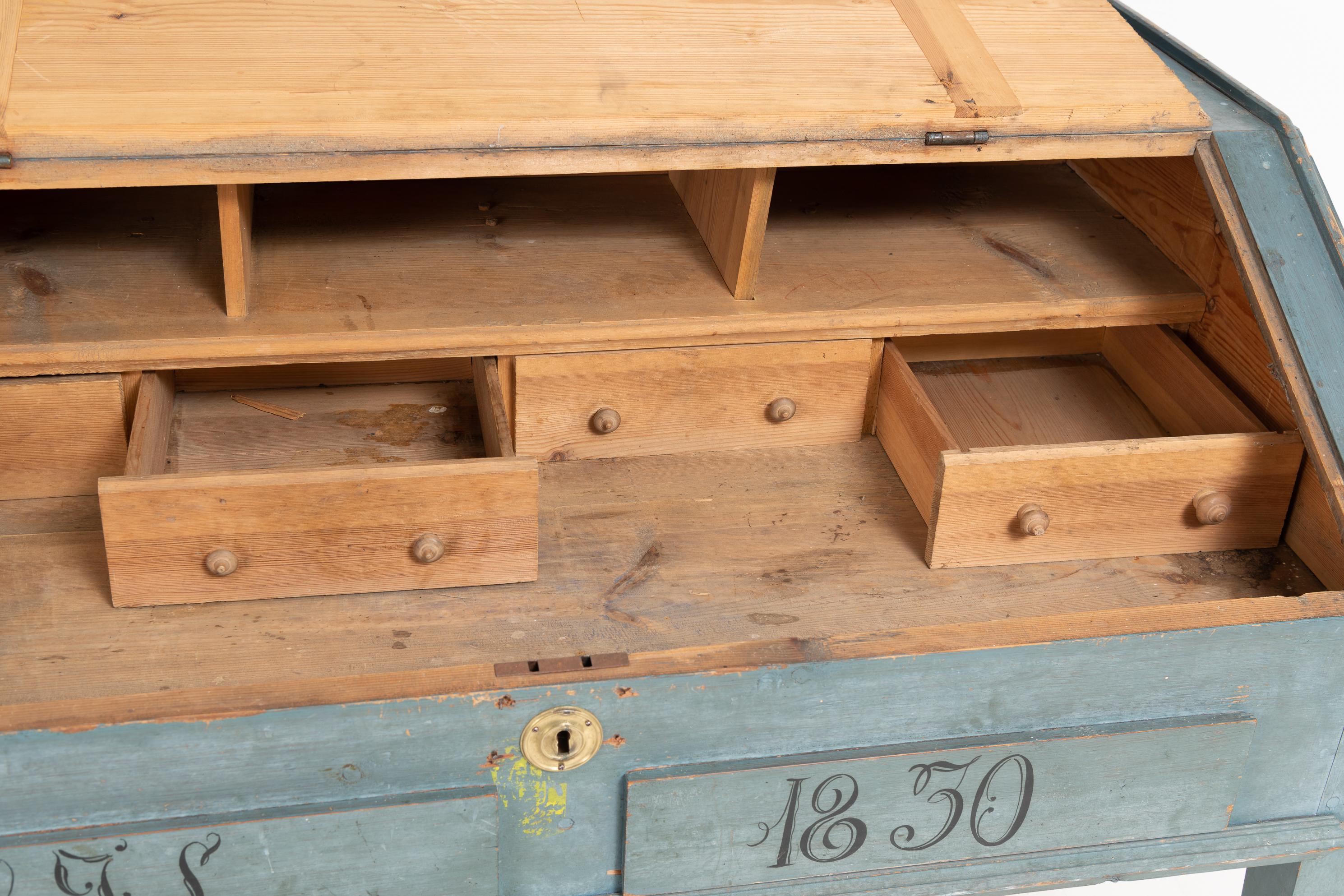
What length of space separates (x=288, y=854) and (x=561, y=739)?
0.98 feet

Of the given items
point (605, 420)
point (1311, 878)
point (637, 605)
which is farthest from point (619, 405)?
point (1311, 878)

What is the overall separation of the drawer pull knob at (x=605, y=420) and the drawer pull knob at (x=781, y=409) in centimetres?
21

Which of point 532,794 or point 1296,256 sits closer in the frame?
point 532,794

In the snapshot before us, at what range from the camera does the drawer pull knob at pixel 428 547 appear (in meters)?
1.51

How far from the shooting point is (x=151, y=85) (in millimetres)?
1468

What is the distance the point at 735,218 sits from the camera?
1708mm

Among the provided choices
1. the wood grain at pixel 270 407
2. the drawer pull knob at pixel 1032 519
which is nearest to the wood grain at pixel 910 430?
the drawer pull knob at pixel 1032 519

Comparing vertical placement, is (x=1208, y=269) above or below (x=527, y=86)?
below

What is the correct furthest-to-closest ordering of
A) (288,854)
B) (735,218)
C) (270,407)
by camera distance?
(270,407), (735,218), (288,854)

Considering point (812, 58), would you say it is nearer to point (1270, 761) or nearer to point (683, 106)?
point (683, 106)

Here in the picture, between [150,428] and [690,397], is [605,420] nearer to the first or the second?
[690,397]

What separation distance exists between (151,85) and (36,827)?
2.56ft

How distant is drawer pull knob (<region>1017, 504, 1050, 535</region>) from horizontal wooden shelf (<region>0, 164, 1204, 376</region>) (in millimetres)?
267

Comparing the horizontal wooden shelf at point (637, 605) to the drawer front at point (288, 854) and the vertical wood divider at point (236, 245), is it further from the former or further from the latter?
the vertical wood divider at point (236, 245)
